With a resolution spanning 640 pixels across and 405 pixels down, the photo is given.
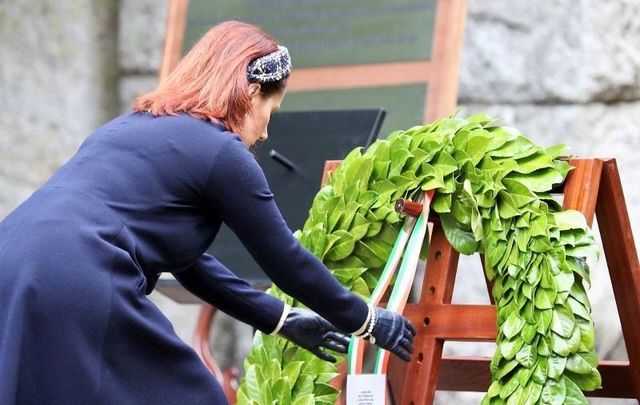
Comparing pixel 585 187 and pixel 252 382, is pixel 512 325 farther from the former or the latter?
pixel 252 382

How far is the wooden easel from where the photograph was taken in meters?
2.32

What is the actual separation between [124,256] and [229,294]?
0.43 meters

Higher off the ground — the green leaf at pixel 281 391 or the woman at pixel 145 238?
the woman at pixel 145 238

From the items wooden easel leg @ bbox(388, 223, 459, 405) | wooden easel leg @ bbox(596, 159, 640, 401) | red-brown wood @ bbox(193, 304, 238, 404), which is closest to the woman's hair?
wooden easel leg @ bbox(388, 223, 459, 405)

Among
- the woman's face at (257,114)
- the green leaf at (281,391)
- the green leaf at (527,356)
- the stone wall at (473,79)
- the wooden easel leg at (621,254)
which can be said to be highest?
the stone wall at (473,79)

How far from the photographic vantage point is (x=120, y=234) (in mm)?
1954

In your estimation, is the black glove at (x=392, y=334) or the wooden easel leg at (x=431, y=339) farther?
the wooden easel leg at (x=431, y=339)

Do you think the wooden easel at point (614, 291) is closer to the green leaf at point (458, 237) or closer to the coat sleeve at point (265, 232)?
the green leaf at point (458, 237)

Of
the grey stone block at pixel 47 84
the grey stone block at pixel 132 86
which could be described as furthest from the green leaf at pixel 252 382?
the grey stone block at pixel 132 86

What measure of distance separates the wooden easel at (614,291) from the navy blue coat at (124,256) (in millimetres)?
396

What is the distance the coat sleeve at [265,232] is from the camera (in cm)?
202

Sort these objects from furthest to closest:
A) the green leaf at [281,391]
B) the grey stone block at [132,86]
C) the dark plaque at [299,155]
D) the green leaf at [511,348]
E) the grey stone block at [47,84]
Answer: the grey stone block at [132,86]
the grey stone block at [47,84]
the dark plaque at [299,155]
the green leaf at [281,391]
the green leaf at [511,348]

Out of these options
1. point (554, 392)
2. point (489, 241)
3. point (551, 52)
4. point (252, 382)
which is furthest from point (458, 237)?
point (551, 52)

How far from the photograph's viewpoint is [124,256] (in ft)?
6.38
